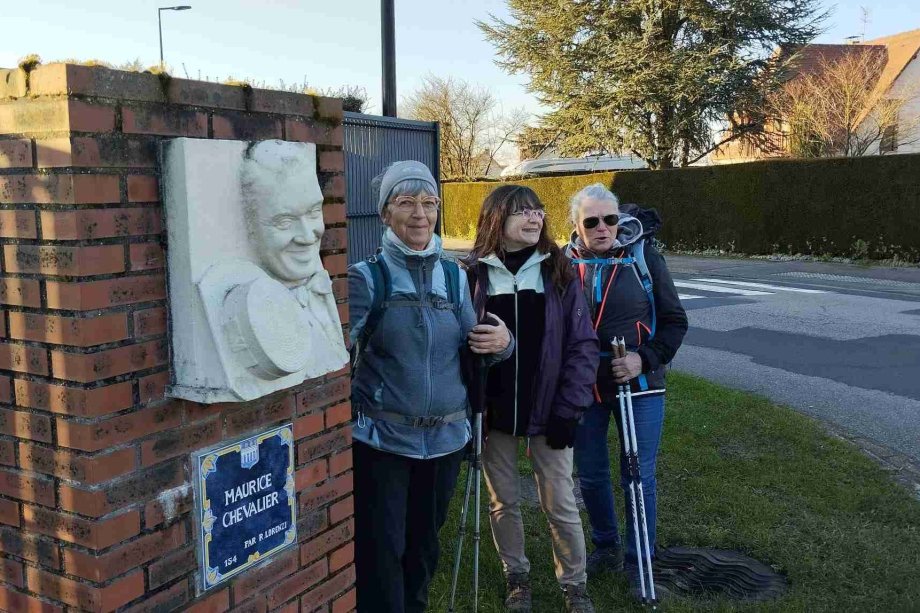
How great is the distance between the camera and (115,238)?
5.49ft

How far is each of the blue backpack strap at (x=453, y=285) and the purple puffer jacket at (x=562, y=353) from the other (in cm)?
45

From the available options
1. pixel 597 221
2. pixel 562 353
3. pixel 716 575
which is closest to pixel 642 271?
pixel 597 221

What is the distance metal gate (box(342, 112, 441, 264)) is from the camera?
660 cm

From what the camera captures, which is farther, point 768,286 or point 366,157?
point 768,286

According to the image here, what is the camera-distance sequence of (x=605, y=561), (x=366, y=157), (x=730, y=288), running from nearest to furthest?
(x=605, y=561) < (x=366, y=157) < (x=730, y=288)

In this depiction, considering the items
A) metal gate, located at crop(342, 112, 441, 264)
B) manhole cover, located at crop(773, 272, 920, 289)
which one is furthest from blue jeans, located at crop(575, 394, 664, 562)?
manhole cover, located at crop(773, 272, 920, 289)

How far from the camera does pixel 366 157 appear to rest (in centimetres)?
679

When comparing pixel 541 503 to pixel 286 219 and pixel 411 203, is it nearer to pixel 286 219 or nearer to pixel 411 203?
pixel 411 203

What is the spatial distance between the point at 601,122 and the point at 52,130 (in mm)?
23642

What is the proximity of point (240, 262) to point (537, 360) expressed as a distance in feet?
5.90

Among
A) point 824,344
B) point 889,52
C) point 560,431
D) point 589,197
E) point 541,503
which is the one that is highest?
point 889,52

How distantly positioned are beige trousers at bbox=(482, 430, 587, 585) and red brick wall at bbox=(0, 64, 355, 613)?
1.75 metres

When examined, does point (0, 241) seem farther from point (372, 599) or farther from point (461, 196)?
point (461, 196)

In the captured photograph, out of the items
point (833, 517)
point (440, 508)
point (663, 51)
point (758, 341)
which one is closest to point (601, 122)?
point (663, 51)
